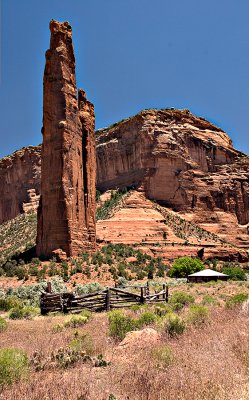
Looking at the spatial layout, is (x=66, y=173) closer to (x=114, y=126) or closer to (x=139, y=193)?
(x=139, y=193)

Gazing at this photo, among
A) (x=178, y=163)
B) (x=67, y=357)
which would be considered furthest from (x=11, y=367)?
(x=178, y=163)

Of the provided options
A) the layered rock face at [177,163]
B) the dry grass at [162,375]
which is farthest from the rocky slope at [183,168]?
the dry grass at [162,375]

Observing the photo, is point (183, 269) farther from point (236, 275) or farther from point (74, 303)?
point (74, 303)

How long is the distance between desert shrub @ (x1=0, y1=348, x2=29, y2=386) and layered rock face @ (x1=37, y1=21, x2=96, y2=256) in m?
27.0

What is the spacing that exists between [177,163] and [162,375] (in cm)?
5939

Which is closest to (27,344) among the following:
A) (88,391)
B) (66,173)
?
(88,391)

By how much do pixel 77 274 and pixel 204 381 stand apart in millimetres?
26546

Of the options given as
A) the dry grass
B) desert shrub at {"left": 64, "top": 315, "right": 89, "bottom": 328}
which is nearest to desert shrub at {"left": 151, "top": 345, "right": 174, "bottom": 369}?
the dry grass

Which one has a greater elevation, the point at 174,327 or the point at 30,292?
the point at 174,327

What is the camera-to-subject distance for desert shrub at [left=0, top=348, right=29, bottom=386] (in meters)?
5.85

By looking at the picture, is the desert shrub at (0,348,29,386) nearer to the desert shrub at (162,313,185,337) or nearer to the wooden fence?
the desert shrub at (162,313,185,337)

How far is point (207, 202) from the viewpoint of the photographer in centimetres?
6425

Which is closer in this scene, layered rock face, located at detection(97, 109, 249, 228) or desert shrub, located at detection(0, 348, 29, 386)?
desert shrub, located at detection(0, 348, 29, 386)

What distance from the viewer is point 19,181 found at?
81.1 meters
